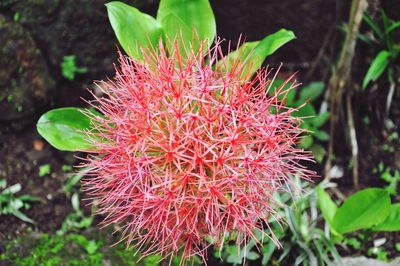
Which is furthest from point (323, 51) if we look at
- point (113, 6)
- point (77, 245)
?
point (77, 245)

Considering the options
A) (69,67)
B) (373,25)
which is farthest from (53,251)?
(373,25)

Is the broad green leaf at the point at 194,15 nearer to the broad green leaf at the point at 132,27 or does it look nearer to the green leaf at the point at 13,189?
the broad green leaf at the point at 132,27

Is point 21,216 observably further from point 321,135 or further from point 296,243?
point 321,135

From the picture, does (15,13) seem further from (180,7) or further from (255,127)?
(255,127)

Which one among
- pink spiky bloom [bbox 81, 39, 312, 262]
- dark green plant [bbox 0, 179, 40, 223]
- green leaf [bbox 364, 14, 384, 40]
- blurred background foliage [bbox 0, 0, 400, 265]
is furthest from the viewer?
green leaf [bbox 364, 14, 384, 40]

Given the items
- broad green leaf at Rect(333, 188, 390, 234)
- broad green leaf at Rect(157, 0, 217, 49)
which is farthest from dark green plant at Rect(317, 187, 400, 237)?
broad green leaf at Rect(157, 0, 217, 49)

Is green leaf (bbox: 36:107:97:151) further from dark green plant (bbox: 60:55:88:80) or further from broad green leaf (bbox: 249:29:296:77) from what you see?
dark green plant (bbox: 60:55:88:80)
